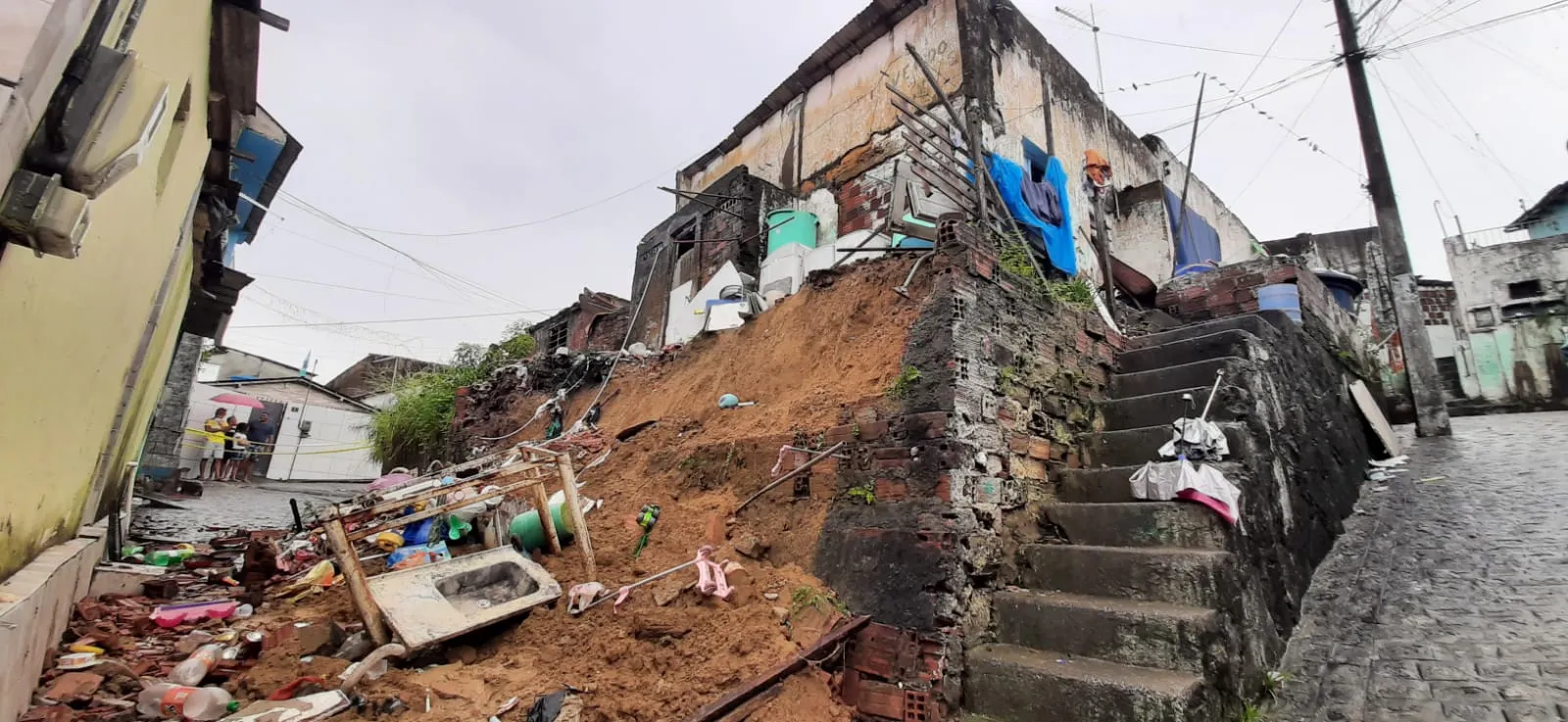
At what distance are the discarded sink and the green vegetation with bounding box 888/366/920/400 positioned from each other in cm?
232

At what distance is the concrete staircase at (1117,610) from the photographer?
2.69 metres

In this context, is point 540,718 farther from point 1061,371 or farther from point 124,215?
point 1061,371

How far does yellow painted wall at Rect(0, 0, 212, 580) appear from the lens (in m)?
2.17

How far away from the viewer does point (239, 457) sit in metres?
13.2

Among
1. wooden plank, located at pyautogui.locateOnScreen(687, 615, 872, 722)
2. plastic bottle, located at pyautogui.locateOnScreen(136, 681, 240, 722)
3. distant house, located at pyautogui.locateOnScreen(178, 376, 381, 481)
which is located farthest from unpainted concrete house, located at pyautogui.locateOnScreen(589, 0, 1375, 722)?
distant house, located at pyautogui.locateOnScreen(178, 376, 381, 481)

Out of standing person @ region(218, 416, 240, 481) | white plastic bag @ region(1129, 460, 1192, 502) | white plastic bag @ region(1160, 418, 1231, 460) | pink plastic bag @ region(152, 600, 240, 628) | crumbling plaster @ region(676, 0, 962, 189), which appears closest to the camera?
white plastic bag @ region(1129, 460, 1192, 502)

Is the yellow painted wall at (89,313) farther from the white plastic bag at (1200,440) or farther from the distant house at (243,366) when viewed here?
the distant house at (243,366)

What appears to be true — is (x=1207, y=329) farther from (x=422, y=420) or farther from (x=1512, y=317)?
(x=1512, y=317)

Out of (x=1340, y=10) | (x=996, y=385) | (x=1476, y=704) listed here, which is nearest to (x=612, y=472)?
(x=996, y=385)

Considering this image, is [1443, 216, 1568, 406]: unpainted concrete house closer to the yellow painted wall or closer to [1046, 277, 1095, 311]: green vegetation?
[1046, 277, 1095, 311]: green vegetation

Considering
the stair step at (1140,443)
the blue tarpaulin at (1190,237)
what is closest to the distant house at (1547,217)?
the blue tarpaulin at (1190,237)

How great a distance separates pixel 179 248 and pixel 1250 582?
6994 mm

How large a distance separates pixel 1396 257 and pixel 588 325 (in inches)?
491

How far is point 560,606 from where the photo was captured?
367 centimetres
